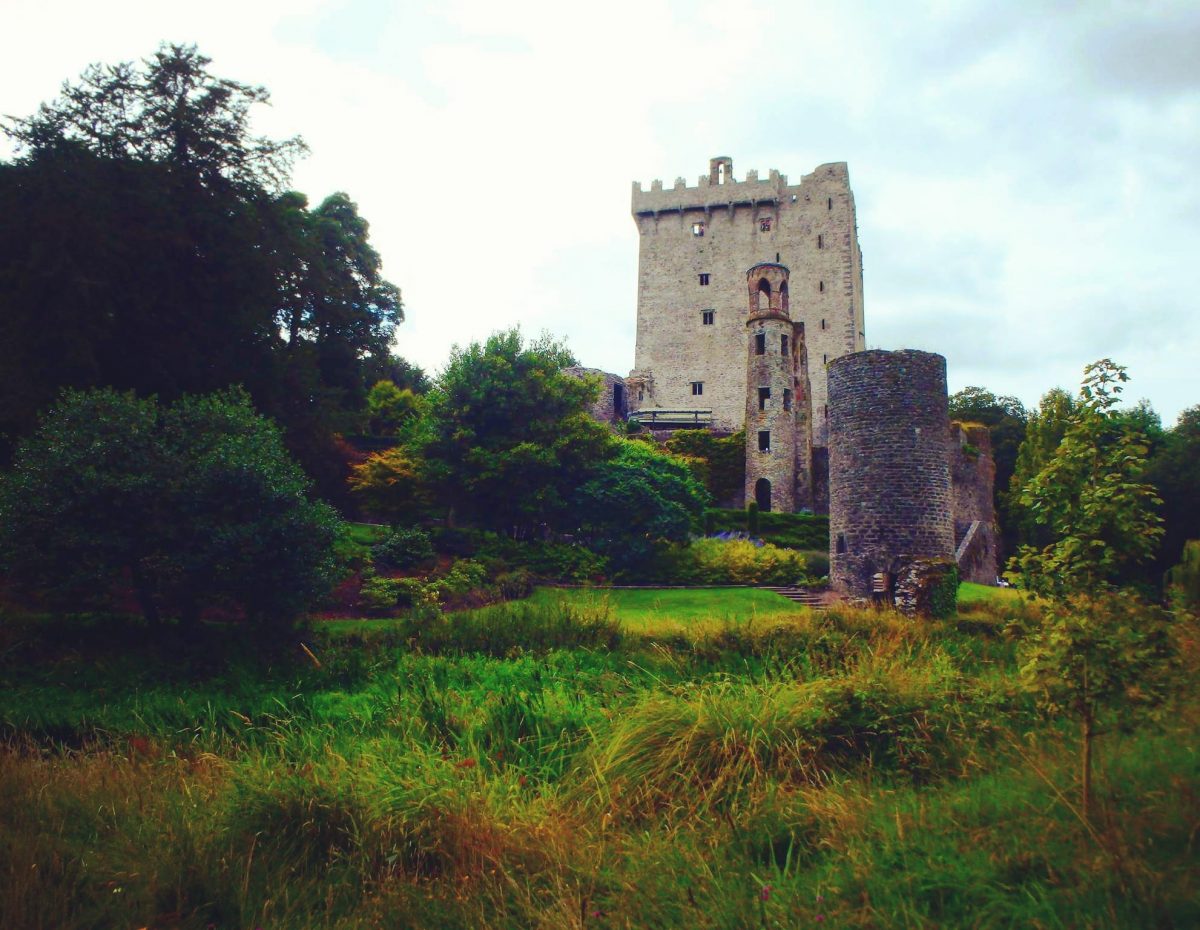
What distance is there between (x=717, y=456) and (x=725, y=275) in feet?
58.4

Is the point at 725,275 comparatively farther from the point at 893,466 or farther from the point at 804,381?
the point at 893,466

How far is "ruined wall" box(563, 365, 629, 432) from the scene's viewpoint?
4675cm

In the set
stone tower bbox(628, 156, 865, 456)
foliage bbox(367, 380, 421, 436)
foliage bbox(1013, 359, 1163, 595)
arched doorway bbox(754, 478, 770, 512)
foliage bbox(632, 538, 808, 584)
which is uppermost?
stone tower bbox(628, 156, 865, 456)

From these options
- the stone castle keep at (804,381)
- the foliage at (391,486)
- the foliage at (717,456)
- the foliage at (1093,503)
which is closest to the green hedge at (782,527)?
the stone castle keep at (804,381)

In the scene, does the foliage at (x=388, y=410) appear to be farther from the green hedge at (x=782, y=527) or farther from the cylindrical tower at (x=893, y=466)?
the cylindrical tower at (x=893, y=466)

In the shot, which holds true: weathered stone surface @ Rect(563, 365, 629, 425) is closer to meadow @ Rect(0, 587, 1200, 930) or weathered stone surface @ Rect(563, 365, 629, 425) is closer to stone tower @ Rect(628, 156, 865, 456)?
stone tower @ Rect(628, 156, 865, 456)

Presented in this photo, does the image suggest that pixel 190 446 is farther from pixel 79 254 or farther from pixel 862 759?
pixel 862 759

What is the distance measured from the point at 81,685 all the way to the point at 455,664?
5.38 m

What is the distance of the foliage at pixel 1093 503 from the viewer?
200 inches

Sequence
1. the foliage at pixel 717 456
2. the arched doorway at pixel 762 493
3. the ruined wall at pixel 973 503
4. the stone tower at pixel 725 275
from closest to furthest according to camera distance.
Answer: the ruined wall at pixel 973 503, the arched doorway at pixel 762 493, the foliage at pixel 717 456, the stone tower at pixel 725 275

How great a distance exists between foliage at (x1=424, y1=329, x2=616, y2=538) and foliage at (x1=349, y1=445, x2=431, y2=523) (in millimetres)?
1065

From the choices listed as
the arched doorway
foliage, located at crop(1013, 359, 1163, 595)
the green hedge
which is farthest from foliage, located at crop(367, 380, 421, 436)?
foliage, located at crop(1013, 359, 1163, 595)

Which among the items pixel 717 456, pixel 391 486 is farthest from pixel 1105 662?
pixel 717 456

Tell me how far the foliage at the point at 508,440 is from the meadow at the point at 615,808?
16083mm
